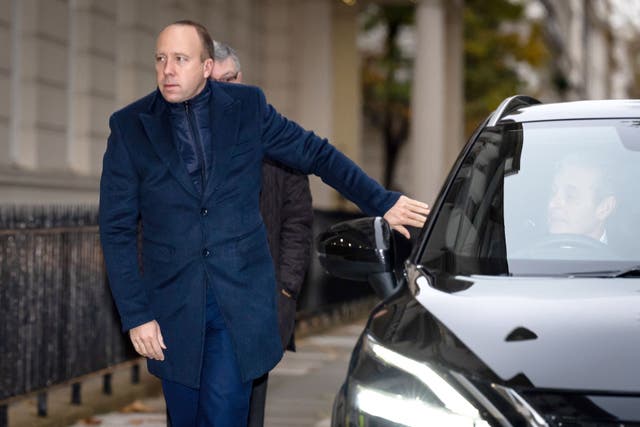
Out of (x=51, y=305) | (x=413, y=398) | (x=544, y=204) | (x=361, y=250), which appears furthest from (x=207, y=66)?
(x=51, y=305)

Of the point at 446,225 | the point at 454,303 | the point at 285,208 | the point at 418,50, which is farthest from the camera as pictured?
the point at 418,50

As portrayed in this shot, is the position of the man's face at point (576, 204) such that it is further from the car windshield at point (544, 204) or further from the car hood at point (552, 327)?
the car hood at point (552, 327)

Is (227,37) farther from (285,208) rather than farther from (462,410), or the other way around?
(462,410)

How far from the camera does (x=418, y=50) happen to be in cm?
2595

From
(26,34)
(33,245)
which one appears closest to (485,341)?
(33,245)

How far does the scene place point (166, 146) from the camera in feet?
16.9

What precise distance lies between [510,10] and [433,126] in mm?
12867

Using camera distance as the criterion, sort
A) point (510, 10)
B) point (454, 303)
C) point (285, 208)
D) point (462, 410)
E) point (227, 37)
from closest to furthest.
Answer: point (462, 410)
point (454, 303)
point (285, 208)
point (227, 37)
point (510, 10)

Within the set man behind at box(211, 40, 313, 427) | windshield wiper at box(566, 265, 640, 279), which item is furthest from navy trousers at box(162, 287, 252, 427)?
windshield wiper at box(566, 265, 640, 279)

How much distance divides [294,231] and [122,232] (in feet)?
4.83

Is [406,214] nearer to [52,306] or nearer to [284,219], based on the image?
[284,219]

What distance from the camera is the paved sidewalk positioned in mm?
9312

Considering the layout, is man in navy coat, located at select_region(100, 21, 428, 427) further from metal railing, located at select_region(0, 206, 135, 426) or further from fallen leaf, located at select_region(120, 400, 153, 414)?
fallen leaf, located at select_region(120, 400, 153, 414)

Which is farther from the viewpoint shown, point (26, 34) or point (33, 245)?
point (26, 34)
